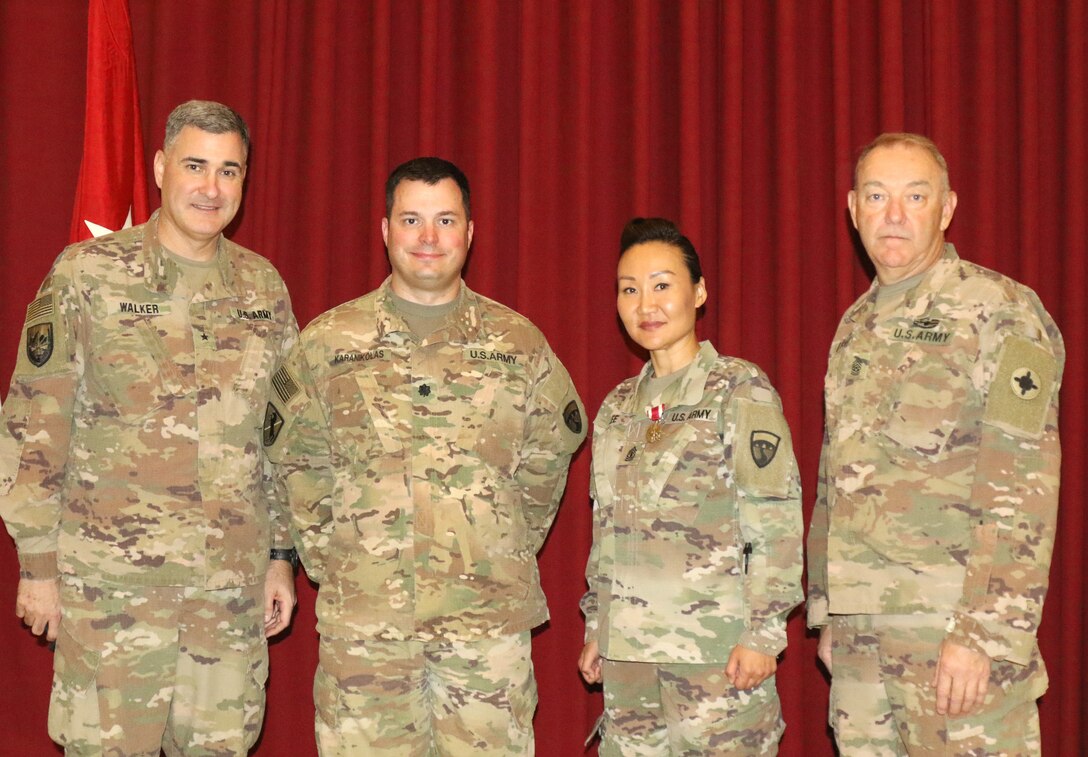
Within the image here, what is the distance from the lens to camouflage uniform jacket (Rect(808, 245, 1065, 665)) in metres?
2.08

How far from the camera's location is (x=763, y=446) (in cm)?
236

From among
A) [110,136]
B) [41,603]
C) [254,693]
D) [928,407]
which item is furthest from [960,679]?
[110,136]

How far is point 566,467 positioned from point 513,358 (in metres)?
0.38

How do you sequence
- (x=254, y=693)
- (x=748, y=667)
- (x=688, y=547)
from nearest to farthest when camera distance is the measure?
(x=748, y=667)
(x=688, y=547)
(x=254, y=693)

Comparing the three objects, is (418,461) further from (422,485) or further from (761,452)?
(761,452)

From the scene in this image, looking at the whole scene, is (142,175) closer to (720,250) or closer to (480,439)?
(480,439)

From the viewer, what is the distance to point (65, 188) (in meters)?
3.78

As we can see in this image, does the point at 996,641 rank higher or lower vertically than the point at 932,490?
lower

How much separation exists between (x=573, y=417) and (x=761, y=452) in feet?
2.11

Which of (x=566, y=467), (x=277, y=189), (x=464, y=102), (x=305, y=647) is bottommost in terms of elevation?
(x=305, y=647)

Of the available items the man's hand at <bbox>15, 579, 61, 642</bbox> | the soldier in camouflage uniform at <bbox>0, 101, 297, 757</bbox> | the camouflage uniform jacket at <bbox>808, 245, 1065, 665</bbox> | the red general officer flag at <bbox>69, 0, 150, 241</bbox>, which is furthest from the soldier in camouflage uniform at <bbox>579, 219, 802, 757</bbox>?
the red general officer flag at <bbox>69, 0, 150, 241</bbox>

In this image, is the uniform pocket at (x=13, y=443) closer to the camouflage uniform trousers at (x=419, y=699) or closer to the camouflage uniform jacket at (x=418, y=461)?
the camouflage uniform jacket at (x=418, y=461)

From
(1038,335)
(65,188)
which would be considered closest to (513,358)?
(1038,335)

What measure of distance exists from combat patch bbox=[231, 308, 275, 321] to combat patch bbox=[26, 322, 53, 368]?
0.46 metres
